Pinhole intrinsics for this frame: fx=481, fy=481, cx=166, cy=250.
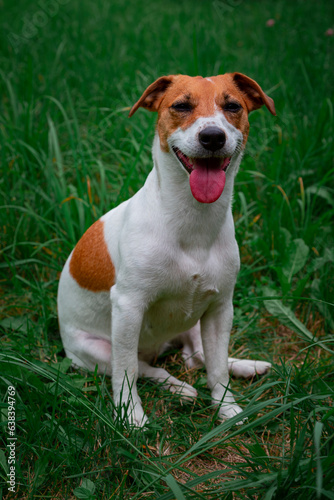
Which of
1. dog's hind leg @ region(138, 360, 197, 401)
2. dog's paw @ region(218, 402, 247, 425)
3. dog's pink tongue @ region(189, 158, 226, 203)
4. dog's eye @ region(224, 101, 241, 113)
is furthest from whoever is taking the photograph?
dog's hind leg @ region(138, 360, 197, 401)

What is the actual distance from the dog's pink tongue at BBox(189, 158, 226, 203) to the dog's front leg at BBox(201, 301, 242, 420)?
0.64 metres

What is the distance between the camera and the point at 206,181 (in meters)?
2.05

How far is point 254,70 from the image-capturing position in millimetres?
4809

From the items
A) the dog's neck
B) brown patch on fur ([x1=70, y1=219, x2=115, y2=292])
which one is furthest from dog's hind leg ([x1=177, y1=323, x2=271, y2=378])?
the dog's neck

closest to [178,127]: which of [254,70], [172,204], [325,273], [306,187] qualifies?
[172,204]

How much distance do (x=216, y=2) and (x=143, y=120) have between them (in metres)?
3.60

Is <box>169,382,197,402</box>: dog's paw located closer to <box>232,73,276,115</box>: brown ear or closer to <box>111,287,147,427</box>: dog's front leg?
<box>111,287,147,427</box>: dog's front leg

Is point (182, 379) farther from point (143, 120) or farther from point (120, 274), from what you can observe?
point (143, 120)

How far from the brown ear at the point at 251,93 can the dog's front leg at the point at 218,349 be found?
99 cm

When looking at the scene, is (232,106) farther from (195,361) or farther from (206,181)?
(195,361)

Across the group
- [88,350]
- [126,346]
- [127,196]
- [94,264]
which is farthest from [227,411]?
[127,196]

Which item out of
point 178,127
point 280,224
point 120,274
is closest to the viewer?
point 178,127

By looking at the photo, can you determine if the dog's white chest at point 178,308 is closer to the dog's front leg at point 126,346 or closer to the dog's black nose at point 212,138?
the dog's front leg at point 126,346

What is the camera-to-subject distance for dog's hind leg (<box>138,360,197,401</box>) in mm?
2498
